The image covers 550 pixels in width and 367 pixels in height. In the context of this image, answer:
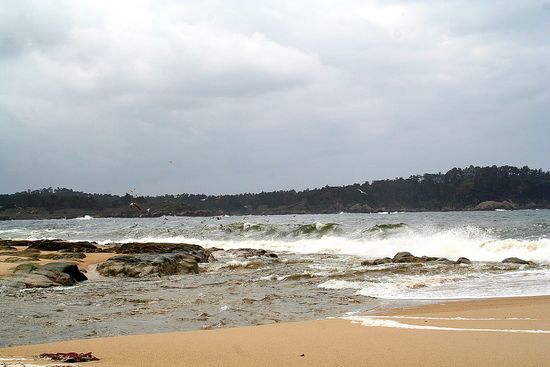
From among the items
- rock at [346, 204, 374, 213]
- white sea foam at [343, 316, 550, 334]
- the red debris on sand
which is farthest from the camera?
rock at [346, 204, 374, 213]

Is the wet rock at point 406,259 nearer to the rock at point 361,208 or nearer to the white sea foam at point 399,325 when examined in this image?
the white sea foam at point 399,325

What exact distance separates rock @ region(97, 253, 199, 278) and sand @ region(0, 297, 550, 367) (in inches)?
483

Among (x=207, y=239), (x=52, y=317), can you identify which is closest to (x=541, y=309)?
(x=52, y=317)

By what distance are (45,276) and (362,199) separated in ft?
416

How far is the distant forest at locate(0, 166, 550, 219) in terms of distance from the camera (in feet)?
411

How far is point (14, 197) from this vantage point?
611 feet

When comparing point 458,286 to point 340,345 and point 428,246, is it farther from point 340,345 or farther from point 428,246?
point 428,246

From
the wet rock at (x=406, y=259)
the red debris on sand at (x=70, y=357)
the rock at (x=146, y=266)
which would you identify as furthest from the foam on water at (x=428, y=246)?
the red debris on sand at (x=70, y=357)

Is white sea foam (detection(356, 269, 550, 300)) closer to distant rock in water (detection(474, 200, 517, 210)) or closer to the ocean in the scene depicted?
the ocean

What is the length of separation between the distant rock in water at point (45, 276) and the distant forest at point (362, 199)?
95415mm

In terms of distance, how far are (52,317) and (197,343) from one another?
436cm

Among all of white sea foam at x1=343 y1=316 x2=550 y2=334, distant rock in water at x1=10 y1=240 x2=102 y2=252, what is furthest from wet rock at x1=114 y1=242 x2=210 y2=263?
white sea foam at x1=343 y1=316 x2=550 y2=334

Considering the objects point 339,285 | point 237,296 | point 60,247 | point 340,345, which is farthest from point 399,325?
point 60,247

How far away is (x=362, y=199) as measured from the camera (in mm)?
138875
